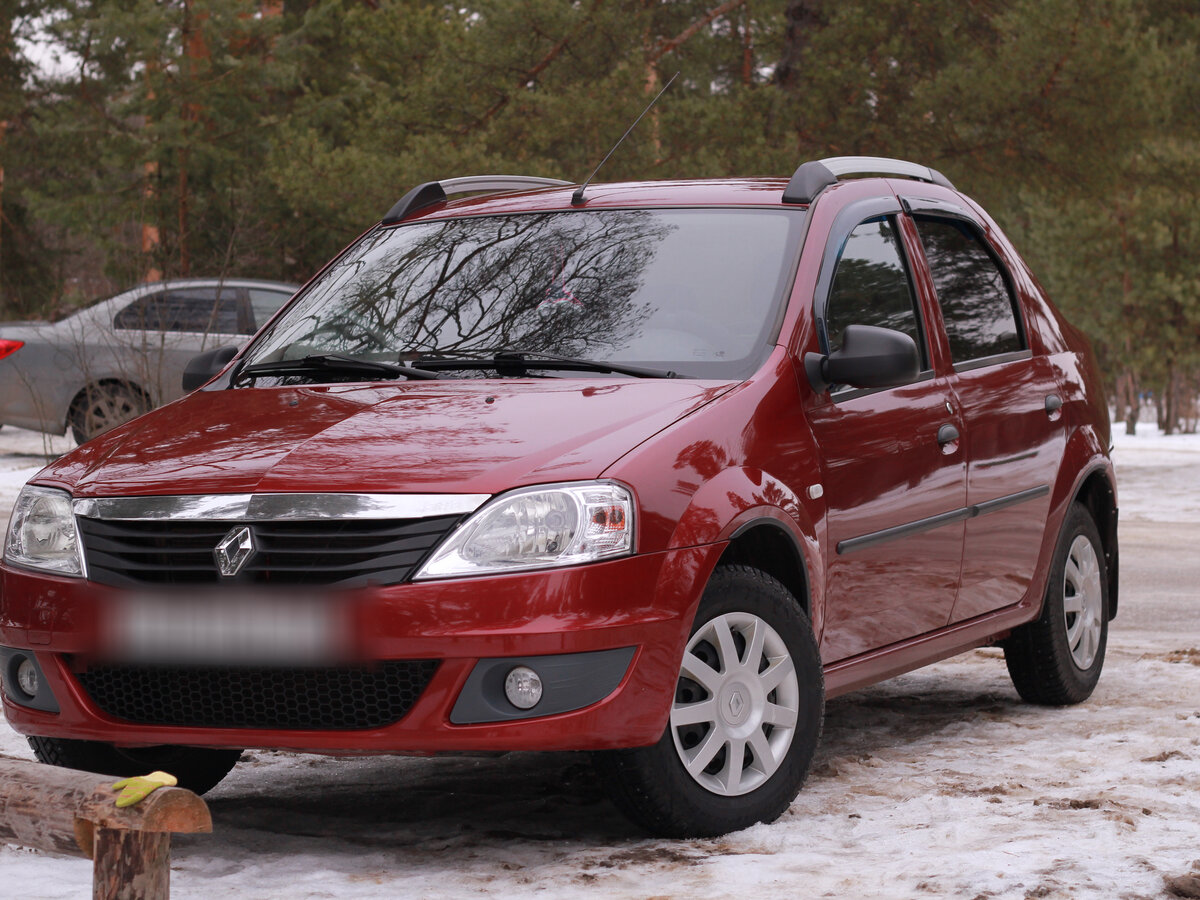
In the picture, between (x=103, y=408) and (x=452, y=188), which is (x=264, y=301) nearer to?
(x=103, y=408)

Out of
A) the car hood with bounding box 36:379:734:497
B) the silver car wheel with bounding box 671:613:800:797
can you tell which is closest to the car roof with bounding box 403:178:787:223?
the car hood with bounding box 36:379:734:497

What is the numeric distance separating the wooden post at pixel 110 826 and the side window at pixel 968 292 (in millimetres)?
3454

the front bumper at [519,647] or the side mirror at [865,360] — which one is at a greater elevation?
the side mirror at [865,360]

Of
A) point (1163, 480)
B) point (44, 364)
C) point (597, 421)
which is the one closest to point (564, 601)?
point (597, 421)

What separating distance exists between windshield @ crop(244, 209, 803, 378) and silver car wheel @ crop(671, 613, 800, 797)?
2.45 feet

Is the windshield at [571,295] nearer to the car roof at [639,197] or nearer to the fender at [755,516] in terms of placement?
the car roof at [639,197]

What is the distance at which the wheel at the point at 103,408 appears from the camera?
14.3m

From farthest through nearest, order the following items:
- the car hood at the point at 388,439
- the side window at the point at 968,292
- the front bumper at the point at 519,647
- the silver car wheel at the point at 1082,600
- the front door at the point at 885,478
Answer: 1. the silver car wheel at the point at 1082,600
2. the side window at the point at 968,292
3. the front door at the point at 885,478
4. the car hood at the point at 388,439
5. the front bumper at the point at 519,647

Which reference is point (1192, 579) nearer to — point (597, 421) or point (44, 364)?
point (597, 421)

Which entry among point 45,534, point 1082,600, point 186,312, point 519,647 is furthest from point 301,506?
point 186,312

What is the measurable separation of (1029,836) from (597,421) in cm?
149

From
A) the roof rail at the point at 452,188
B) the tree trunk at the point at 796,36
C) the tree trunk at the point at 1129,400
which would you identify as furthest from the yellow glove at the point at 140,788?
the tree trunk at the point at 1129,400

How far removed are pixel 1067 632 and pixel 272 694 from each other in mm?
→ 3515

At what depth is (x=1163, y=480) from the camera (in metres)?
20.8
